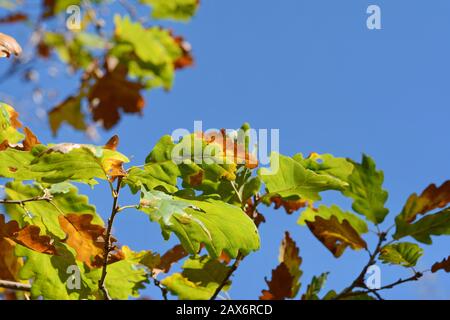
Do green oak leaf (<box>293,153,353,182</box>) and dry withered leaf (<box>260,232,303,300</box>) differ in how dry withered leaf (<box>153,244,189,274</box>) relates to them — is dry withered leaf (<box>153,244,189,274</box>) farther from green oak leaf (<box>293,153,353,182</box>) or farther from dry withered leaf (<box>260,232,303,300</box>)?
green oak leaf (<box>293,153,353,182</box>)

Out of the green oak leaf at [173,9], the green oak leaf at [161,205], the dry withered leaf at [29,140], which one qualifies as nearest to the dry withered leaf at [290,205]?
the green oak leaf at [161,205]

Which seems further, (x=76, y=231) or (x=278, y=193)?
(x=278, y=193)

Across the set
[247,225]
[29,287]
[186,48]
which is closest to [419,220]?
[247,225]

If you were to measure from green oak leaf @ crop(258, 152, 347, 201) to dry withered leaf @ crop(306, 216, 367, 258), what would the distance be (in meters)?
0.15

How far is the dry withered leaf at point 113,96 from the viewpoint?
3.27m

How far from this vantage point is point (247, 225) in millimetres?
1318

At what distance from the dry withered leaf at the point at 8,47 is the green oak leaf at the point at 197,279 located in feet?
2.29

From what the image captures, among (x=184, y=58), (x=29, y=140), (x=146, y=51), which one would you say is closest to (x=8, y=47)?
(x=29, y=140)

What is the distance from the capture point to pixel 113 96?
10.9 ft

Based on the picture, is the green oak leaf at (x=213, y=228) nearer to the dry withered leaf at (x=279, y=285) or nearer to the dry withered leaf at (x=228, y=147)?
the dry withered leaf at (x=228, y=147)

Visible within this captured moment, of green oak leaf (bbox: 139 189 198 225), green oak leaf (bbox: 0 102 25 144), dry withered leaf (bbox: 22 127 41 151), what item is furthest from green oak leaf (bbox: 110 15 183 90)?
green oak leaf (bbox: 139 189 198 225)

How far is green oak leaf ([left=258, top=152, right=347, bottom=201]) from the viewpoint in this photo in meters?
1.44
